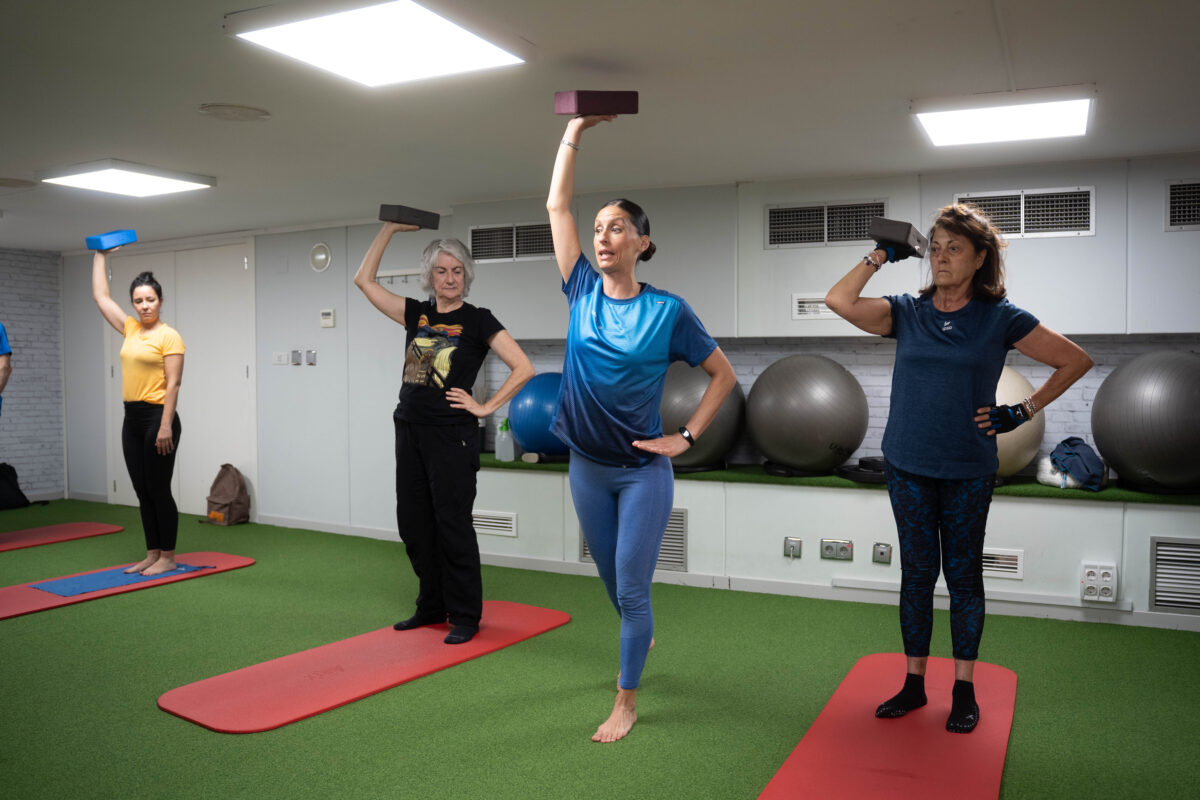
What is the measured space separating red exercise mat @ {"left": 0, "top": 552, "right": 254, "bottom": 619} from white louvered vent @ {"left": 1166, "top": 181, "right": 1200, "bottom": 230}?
5.34 m

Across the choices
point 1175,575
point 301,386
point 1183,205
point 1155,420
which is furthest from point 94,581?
point 1183,205

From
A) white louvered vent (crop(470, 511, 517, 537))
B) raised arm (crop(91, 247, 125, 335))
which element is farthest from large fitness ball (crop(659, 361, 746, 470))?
raised arm (crop(91, 247, 125, 335))

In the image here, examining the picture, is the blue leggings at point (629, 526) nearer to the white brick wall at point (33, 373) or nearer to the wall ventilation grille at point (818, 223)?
the wall ventilation grille at point (818, 223)

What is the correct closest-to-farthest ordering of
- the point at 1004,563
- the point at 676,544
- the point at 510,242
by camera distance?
1. the point at 1004,563
2. the point at 676,544
3. the point at 510,242

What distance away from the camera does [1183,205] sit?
Result: 167 inches

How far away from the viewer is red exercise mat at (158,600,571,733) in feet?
9.77

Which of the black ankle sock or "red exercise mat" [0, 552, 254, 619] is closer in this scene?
the black ankle sock

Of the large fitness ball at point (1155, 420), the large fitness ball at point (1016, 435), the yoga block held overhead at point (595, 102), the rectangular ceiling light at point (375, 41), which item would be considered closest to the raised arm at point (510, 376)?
the rectangular ceiling light at point (375, 41)

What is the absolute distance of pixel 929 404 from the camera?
2.74 meters

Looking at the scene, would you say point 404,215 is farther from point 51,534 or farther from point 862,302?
point 51,534

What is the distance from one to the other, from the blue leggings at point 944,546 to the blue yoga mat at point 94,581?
4.01 metres

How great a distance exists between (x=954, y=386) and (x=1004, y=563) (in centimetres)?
205

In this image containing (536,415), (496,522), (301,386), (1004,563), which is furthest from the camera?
(301,386)

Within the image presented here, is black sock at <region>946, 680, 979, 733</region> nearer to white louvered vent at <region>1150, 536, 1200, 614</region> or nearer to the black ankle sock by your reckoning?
white louvered vent at <region>1150, 536, 1200, 614</region>
